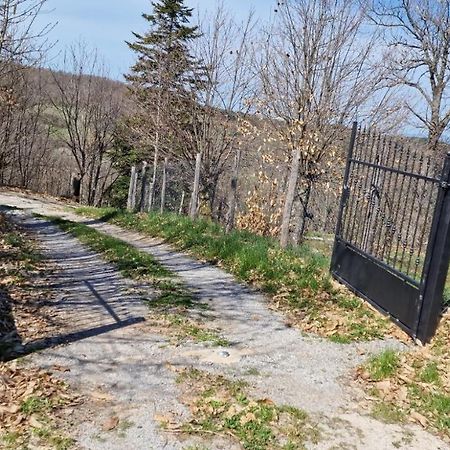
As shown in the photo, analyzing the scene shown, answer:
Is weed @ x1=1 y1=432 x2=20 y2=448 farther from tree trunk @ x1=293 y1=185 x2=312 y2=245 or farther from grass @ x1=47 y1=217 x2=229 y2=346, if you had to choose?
tree trunk @ x1=293 y1=185 x2=312 y2=245

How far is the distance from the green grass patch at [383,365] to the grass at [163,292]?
4.79 feet

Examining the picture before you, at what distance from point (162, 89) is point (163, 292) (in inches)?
562

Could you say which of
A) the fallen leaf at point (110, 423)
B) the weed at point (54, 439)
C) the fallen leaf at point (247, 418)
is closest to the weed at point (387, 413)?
the fallen leaf at point (247, 418)

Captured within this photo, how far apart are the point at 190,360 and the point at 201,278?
10.1 ft

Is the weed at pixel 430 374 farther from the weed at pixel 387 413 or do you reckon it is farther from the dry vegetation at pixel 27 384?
the dry vegetation at pixel 27 384

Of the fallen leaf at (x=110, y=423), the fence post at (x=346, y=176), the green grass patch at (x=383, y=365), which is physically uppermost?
the fence post at (x=346, y=176)

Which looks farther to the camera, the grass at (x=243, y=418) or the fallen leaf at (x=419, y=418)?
the fallen leaf at (x=419, y=418)

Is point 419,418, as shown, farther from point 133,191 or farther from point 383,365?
point 133,191

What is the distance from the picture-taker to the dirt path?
11.6ft

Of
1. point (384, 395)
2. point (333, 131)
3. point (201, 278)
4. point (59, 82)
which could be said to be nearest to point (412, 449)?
point (384, 395)

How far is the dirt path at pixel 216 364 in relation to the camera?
139 inches

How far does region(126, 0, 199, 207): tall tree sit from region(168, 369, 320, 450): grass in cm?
1227

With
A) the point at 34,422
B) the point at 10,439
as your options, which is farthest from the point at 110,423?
the point at 10,439

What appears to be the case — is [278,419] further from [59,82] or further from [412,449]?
→ [59,82]
